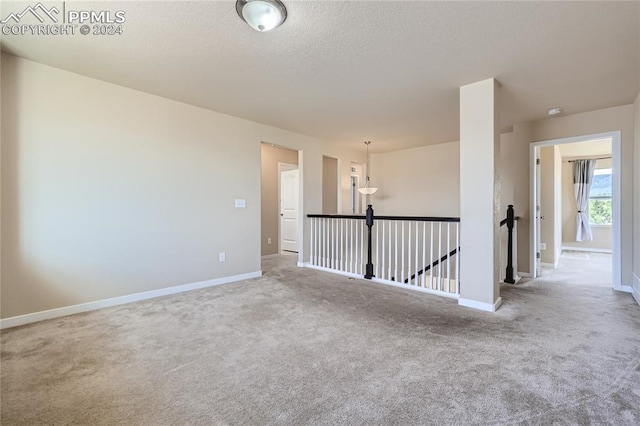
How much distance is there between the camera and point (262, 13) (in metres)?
1.84

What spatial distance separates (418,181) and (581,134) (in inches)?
107

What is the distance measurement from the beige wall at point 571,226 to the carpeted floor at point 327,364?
546 centimetres

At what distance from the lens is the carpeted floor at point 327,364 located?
4.64ft

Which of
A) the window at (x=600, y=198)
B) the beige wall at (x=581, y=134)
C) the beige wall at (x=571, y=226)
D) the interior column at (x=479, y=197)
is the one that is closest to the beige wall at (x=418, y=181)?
the beige wall at (x=581, y=134)

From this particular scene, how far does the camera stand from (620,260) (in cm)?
362

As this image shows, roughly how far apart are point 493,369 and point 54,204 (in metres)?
3.94

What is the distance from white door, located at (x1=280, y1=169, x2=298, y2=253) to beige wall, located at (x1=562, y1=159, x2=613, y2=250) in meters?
7.09

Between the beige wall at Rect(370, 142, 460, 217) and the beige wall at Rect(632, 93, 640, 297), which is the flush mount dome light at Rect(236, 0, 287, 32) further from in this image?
the beige wall at Rect(370, 142, 460, 217)

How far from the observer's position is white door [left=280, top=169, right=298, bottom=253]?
6996 millimetres

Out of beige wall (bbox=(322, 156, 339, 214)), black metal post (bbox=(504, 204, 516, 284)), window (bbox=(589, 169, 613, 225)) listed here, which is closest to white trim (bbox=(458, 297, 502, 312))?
black metal post (bbox=(504, 204, 516, 284))

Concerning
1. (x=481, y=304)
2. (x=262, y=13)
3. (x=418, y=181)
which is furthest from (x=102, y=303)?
(x=418, y=181)

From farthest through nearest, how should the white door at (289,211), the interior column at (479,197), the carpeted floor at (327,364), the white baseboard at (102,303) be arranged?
the white door at (289,211) < the interior column at (479,197) < the white baseboard at (102,303) < the carpeted floor at (327,364)

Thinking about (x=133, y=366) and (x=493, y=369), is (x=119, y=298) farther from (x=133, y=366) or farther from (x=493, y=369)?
(x=493, y=369)

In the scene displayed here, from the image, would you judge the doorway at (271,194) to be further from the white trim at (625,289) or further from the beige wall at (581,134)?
the white trim at (625,289)
